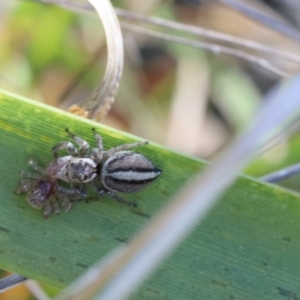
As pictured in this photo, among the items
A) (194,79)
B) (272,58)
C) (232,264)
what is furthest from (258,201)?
(272,58)

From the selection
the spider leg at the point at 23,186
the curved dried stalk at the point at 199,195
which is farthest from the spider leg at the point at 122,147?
the curved dried stalk at the point at 199,195

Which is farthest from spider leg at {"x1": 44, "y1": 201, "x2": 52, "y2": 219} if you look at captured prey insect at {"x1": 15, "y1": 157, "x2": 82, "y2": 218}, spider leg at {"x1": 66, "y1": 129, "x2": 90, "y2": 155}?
spider leg at {"x1": 66, "y1": 129, "x2": 90, "y2": 155}

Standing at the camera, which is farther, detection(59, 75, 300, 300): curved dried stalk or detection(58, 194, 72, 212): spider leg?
detection(58, 194, 72, 212): spider leg

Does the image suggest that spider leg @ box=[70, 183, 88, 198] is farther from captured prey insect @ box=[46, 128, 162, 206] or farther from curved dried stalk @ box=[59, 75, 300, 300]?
curved dried stalk @ box=[59, 75, 300, 300]

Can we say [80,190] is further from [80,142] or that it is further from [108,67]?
[108,67]

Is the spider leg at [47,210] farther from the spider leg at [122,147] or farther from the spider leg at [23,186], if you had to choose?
the spider leg at [122,147]

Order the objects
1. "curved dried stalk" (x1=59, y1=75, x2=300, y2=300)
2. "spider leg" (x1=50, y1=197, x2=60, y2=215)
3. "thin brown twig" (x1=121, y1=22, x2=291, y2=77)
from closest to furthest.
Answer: "curved dried stalk" (x1=59, y1=75, x2=300, y2=300) < "spider leg" (x1=50, y1=197, x2=60, y2=215) < "thin brown twig" (x1=121, y1=22, x2=291, y2=77)
